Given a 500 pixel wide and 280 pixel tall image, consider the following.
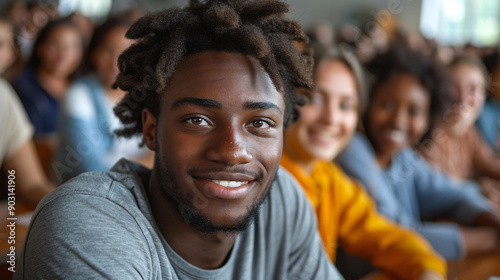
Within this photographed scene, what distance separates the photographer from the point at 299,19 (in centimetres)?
80

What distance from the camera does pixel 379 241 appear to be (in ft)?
4.06

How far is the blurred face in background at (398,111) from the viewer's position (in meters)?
1.65

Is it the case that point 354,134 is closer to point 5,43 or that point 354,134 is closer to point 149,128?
point 149,128

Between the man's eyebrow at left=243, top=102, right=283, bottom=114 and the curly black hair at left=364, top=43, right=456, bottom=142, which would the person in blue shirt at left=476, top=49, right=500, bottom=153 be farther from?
the man's eyebrow at left=243, top=102, right=283, bottom=114

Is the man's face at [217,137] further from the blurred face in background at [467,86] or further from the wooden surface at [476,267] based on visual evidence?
the blurred face in background at [467,86]

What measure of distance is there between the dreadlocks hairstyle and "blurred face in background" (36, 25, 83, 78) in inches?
84.9

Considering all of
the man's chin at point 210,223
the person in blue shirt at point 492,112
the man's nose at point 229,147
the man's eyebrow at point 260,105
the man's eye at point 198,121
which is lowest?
the person in blue shirt at point 492,112

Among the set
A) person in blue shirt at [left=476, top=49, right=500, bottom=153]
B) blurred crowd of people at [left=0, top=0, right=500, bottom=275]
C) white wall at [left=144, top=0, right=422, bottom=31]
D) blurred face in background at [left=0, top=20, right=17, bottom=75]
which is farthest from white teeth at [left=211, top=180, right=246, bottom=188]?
white wall at [left=144, top=0, right=422, bottom=31]

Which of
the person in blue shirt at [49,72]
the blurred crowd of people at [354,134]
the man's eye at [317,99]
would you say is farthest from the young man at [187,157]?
the person in blue shirt at [49,72]

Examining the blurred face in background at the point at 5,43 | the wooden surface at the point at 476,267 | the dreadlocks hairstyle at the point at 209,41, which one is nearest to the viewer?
the dreadlocks hairstyle at the point at 209,41

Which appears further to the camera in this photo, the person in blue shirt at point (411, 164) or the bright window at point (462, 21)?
the bright window at point (462, 21)

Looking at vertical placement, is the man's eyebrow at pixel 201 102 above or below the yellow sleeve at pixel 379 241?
above

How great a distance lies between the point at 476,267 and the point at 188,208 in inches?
41.7

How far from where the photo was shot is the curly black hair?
5.55ft
